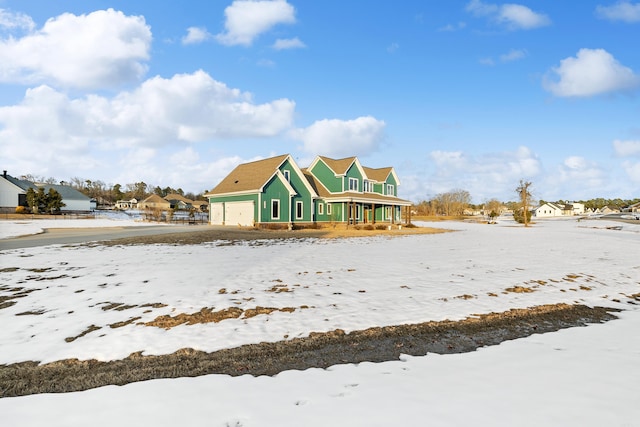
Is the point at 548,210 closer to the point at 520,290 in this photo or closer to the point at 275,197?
the point at 275,197

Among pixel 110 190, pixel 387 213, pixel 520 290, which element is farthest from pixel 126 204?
pixel 520 290

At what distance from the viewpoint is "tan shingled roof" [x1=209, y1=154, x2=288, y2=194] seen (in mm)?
29359

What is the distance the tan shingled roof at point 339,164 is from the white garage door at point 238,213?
10595 millimetres

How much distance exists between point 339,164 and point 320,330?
30918 mm

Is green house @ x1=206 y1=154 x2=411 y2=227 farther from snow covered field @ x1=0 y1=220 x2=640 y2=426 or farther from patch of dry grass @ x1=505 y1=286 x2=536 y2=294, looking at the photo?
patch of dry grass @ x1=505 y1=286 x2=536 y2=294

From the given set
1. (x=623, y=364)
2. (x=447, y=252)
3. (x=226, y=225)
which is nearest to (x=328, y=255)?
(x=447, y=252)

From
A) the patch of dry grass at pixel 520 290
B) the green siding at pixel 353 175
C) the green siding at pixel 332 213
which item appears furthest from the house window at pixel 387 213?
the patch of dry grass at pixel 520 290

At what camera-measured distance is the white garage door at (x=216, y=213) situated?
3220cm

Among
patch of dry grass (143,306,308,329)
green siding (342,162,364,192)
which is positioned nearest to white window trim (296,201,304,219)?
green siding (342,162,364,192)

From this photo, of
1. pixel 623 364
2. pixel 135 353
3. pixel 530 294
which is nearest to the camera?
pixel 623 364

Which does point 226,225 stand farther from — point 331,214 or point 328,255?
point 328,255

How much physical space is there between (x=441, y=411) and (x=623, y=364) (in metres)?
3.15

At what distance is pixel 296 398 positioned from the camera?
3.60 meters

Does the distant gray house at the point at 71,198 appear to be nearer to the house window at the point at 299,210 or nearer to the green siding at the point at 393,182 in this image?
the house window at the point at 299,210
